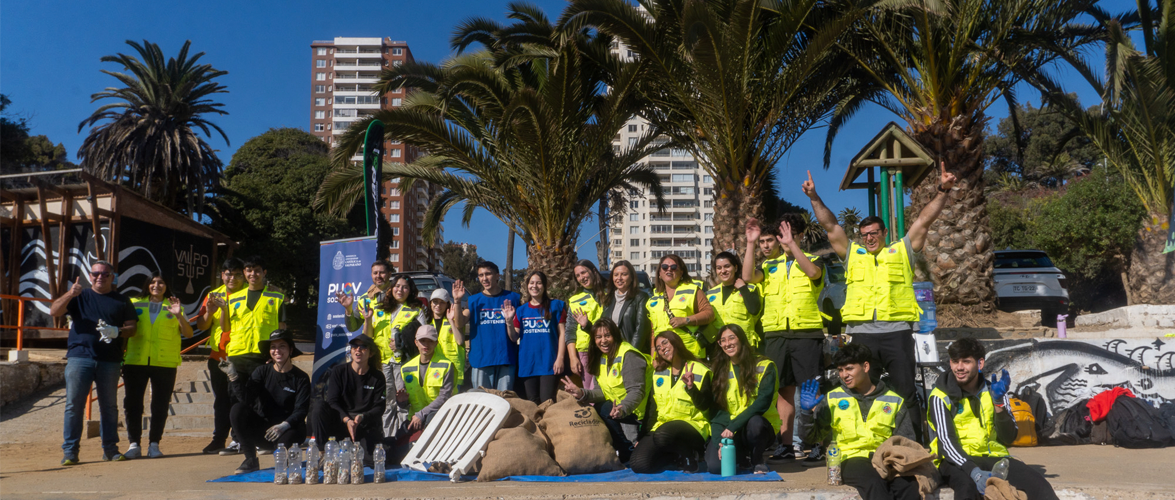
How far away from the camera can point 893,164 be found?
8.51 meters

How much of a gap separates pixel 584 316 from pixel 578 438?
1.16m

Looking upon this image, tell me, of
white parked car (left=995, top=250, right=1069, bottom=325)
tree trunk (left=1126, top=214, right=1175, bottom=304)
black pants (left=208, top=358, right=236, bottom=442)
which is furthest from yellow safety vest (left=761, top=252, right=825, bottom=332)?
white parked car (left=995, top=250, right=1069, bottom=325)

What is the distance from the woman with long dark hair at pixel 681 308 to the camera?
6.72 m

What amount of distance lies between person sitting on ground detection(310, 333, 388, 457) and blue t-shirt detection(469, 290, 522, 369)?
3.56 ft

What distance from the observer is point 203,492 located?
17.5 ft

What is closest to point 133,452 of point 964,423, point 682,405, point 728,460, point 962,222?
point 682,405

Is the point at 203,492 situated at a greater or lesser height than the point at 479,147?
lesser

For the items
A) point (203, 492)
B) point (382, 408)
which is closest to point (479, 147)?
point (382, 408)

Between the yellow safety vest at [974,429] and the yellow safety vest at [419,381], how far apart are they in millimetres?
4026

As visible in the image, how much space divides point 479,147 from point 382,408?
811cm

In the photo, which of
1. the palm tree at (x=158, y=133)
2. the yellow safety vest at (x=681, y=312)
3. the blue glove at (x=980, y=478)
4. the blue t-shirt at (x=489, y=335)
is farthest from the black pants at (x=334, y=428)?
the palm tree at (x=158, y=133)

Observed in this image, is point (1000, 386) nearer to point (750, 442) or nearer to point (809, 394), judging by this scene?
point (809, 394)

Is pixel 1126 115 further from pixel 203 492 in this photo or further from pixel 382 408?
pixel 203 492

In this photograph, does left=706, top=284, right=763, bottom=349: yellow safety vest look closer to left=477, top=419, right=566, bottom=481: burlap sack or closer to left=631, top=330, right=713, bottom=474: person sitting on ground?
left=631, top=330, right=713, bottom=474: person sitting on ground
